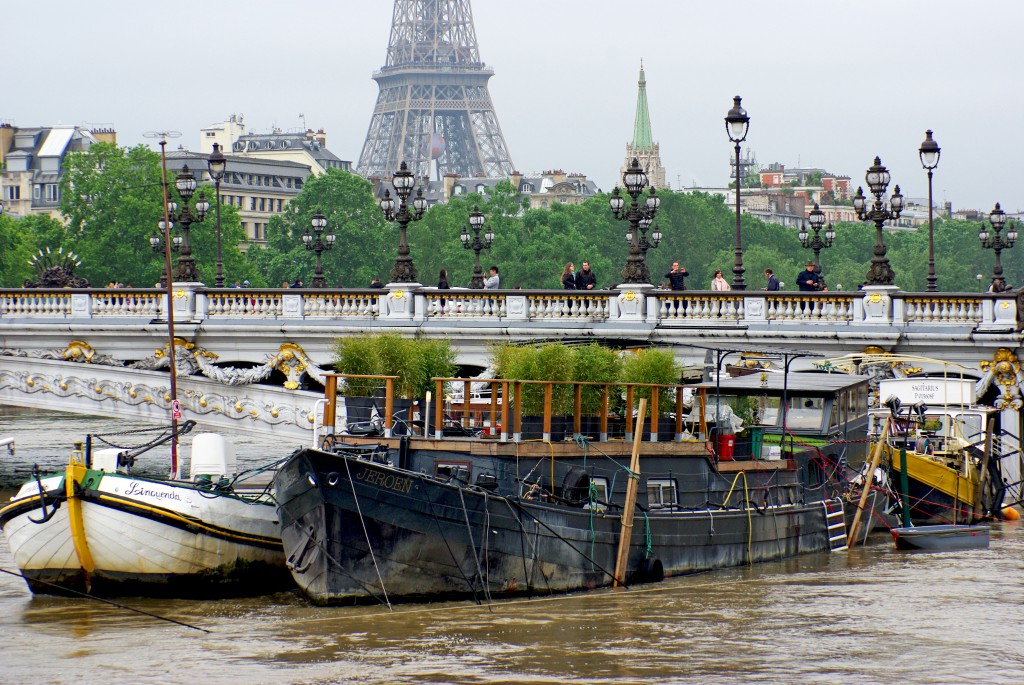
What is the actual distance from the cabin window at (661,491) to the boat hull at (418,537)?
1.59 metres

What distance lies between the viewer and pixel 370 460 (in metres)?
25.1

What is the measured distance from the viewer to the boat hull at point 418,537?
943 inches

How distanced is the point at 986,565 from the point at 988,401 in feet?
30.1

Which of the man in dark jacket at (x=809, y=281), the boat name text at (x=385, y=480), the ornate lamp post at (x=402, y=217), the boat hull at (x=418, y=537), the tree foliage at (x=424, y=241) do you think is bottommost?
the boat hull at (x=418, y=537)

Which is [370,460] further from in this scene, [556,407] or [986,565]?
[986,565]

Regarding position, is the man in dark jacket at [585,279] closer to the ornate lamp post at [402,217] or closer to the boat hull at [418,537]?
the ornate lamp post at [402,217]

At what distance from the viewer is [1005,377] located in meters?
36.7

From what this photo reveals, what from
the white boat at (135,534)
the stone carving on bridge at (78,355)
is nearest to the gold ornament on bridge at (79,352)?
the stone carving on bridge at (78,355)

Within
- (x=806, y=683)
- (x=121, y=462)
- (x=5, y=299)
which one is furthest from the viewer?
(x=5, y=299)

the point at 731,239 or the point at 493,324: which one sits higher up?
the point at 731,239

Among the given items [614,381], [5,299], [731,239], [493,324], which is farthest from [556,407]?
[731,239]

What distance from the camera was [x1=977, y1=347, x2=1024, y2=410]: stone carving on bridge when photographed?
1443 inches

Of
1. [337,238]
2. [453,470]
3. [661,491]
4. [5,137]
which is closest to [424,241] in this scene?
[337,238]

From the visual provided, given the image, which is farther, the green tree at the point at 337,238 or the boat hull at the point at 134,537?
the green tree at the point at 337,238
